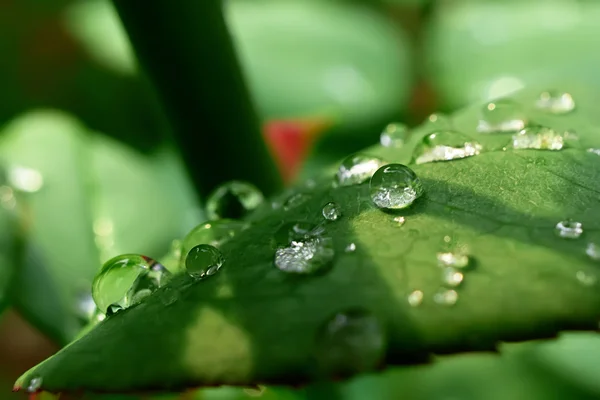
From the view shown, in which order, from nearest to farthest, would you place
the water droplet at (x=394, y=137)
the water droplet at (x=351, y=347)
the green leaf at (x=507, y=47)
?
the water droplet at (x=351, y=347) → the water droplet at (x=394, y=137) → the green leaf at (x=507, y=47)

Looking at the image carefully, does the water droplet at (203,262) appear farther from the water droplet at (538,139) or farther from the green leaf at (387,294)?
the water droplet at (538,139)

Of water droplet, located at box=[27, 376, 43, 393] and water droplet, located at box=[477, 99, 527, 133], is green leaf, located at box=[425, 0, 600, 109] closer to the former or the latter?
water droplet, located at box=[477, 99, 527, 133]

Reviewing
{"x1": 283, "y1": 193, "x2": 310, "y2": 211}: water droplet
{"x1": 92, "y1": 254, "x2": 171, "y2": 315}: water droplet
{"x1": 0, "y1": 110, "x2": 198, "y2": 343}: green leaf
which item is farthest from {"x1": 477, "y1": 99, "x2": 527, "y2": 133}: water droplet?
{"x1": 0, "y1": 110, "x2": 198, "y2": 343}: green leaf

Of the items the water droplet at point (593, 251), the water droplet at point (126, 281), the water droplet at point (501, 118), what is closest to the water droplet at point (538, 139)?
the water droplet at point (501, 118)

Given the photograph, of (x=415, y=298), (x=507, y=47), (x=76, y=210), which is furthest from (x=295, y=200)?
(x=507, y=47)

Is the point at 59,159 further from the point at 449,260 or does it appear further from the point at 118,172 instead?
the point at 449,260

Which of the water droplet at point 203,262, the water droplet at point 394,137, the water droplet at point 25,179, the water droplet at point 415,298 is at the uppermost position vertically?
the water droplet at point 203,262
